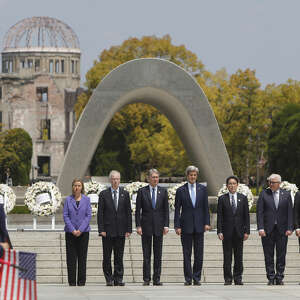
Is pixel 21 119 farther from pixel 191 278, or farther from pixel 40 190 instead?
pixel 191 278

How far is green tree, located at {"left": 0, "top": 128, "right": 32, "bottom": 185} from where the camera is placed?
206ft

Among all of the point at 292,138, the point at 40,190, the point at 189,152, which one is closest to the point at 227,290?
the point at 40,190

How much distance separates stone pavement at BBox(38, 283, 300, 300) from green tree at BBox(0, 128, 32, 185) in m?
50.6

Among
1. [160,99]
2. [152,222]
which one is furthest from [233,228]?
[160,99]

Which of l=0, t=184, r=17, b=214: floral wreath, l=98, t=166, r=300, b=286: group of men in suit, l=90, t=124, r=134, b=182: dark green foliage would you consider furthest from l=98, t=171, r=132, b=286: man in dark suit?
l=90, t=124, r=134, b=182: dark green foliage

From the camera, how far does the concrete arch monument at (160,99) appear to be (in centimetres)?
2389

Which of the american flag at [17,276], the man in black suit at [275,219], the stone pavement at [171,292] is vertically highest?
the man in black suit at [275,219]

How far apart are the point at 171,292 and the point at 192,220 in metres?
1.67

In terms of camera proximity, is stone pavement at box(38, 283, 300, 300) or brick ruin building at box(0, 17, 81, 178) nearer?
stone pavement at box(38, 283, 300, 300)

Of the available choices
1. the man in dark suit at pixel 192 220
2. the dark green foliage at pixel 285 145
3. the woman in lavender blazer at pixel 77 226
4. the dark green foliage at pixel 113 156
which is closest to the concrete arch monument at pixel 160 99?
the man in dark suit at pixel 192 220

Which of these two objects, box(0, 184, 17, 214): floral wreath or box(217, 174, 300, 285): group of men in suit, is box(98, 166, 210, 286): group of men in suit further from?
box(0, 184, 17, 214): floral wreath

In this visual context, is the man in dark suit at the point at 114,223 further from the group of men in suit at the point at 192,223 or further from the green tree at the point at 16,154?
the green tree at the point at 16,154

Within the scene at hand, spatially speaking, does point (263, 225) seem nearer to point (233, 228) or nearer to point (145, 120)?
point (233, 228)

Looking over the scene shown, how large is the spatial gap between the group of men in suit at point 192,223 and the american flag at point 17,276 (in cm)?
471
